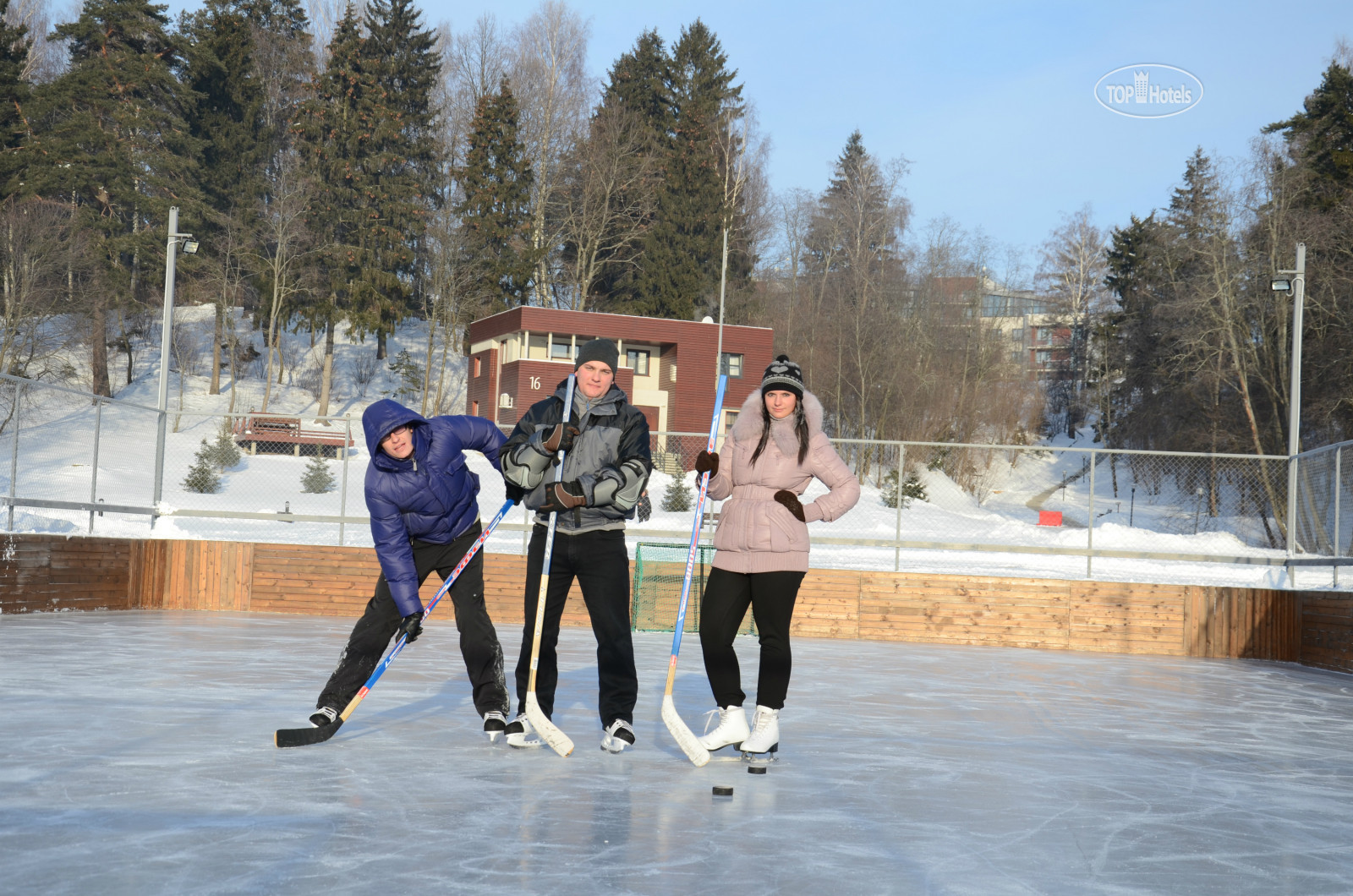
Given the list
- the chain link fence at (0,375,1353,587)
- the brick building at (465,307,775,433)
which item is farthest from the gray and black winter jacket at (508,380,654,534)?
the brick building at (465,307,775,433)

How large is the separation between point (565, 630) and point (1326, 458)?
831 centimetres

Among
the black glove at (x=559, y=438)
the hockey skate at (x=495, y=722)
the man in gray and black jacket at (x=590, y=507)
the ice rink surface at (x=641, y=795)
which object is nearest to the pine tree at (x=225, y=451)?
the ice rink surface at (x=641, y=795)

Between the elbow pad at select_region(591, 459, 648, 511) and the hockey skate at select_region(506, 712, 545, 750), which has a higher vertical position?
the elbow pad at select_region(591, 459, 648, 511)

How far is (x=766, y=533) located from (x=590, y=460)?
785 millimetres

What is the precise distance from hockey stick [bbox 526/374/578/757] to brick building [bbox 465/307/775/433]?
1212 inches

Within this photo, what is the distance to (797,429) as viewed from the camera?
4.60m

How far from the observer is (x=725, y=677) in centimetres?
461

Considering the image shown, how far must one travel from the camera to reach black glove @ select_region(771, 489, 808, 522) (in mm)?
4480

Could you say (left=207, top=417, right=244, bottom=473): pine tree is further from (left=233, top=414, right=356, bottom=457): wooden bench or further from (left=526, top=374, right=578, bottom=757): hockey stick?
(left=526, top=374, right=578, bottom=757): hockey stick

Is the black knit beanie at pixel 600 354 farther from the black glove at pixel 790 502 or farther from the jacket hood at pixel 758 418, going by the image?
the black glove at pixel 790 502

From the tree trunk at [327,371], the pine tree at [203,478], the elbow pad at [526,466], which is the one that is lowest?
the pine tree at [203,478]

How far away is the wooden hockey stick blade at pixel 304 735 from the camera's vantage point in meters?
4.61

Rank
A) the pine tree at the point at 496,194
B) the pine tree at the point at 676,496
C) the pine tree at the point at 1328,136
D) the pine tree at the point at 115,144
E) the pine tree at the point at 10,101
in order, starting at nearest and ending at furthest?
the pine tree at the point at 676,496 < the pine tree at the point at 1328,136 < the pine tree at the point at 10,101 < the pine tree at the point at 115,144 < the pine tree at the point at 496,194

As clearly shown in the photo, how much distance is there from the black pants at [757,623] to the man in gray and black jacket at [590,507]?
386 millimetres
